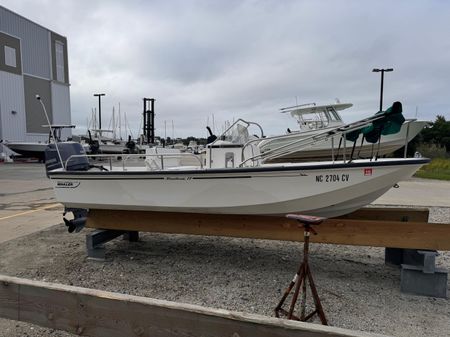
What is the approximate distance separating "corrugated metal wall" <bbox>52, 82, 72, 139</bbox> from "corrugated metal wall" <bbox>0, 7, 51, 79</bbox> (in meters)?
1.57

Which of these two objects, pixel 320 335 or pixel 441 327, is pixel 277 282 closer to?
pixel 441 327

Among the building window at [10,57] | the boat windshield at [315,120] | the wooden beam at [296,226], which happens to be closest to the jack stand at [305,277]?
the wooden beam at [296,226]

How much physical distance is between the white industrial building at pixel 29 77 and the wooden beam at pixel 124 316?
32.5 m

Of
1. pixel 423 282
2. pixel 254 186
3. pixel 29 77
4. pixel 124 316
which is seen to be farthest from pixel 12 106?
pixel 423 282

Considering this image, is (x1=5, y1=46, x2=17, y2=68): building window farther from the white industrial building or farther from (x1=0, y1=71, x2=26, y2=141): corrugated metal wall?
(x1=0, y1=71, x2=26, y2=141): corrugated metal wall

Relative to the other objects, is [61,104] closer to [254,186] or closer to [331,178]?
[254,186]

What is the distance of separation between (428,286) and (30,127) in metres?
34.9

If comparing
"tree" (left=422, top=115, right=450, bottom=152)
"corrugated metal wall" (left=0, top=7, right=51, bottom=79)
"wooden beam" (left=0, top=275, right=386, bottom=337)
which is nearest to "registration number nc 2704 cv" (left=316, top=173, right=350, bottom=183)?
"wooden beam" (left=0, top=275, right=386, bottom=337)

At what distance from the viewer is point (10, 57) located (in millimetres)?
30406

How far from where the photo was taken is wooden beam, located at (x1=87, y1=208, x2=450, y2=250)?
3.83 meters

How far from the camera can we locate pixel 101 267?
489 cm

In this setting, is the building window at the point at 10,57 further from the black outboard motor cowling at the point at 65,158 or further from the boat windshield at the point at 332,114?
the black outboard motor cowling at the point at 65,158

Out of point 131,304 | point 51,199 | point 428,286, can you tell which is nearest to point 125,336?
point 131,304

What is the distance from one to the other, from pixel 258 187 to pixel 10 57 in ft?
110
